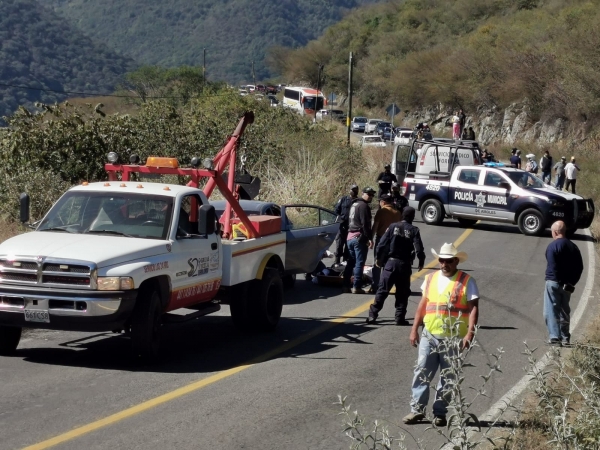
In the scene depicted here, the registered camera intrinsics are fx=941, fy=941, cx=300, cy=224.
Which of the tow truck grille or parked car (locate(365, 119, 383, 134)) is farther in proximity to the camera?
parked car (locate(365, 119, 383, 134))

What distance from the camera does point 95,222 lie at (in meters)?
10.6

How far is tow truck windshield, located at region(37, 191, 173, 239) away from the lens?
34.7 feet

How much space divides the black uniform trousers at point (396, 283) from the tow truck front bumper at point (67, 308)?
4.19m

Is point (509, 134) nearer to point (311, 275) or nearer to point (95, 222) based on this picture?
point (311, 275)

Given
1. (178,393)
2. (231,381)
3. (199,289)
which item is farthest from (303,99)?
(178,393)

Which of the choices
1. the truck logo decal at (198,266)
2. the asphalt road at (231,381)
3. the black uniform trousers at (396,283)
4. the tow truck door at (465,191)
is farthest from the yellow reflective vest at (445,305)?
the tow truck door at (465,191)

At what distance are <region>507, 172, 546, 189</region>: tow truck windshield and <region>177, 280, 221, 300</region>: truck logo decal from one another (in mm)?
17273

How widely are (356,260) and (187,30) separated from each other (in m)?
179

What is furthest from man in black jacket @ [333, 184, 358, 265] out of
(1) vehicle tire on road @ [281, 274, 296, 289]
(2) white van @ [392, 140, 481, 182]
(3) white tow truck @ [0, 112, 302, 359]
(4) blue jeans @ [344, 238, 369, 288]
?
(2) white van @ [392, 140, 481, 182]

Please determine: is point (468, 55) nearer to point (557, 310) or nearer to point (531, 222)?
point (531, 222)

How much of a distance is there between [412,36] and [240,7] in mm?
98401

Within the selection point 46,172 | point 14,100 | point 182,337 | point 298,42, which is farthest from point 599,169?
point 298,42

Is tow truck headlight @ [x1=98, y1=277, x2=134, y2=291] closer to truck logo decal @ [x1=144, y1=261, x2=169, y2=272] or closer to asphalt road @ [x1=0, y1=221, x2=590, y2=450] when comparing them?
truck logo decal @ [x1=144, y1=261, x2=169, y2=272]

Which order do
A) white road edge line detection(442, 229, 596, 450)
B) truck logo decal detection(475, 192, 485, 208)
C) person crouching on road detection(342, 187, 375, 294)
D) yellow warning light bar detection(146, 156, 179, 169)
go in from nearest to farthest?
white road edge line detection(442, 229, 596, 450) < yellow warning light bar detection(146, 156, 179, 169) < person crouching on road detection(342, 187, 375, 294) < truck logo decal detection(475, 192, 485, 208)
